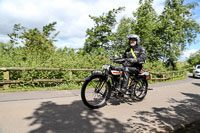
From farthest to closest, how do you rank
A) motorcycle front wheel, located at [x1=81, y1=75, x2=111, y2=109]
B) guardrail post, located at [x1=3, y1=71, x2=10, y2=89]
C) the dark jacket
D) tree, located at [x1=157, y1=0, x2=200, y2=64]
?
tree, located at [x1=157, y1=0, x2=200, y2=64]
guardrail post, located at [x1=3, y1=71, x2=10, y2=89]
the dark jacket
motorcycle front wheel, located at [x1=81, y1=75, x2=111, y2=109]

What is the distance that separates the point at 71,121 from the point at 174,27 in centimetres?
2938

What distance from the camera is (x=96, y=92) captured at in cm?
418

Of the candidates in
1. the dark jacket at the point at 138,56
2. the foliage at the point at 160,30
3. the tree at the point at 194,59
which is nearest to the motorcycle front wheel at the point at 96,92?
the dark jacket at the point at 138,56

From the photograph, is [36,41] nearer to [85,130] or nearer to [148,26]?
[85,130]

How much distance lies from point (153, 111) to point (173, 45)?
2562 centimetres

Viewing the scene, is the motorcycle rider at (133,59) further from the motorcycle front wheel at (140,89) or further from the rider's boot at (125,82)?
the motorcycle front wheel at (140,89)

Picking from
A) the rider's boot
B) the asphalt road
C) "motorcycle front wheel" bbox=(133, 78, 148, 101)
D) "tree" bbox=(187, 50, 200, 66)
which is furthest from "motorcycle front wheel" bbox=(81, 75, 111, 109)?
"tree" bbox=(187, 50, 200, 66)

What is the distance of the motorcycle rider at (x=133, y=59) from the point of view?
4.38 m

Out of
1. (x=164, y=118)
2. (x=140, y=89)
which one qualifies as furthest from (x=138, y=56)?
(x=164, y=118)

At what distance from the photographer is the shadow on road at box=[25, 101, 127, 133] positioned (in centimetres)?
275

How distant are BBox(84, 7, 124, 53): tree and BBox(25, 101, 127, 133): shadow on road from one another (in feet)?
85.9

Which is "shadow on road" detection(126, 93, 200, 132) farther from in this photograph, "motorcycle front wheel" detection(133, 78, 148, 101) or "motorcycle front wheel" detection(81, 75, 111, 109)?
"motorcycle front wheel" detection(81, 75, 111, 109)

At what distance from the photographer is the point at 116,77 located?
4.41 m

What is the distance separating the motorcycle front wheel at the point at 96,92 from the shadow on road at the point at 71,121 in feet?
0.95
